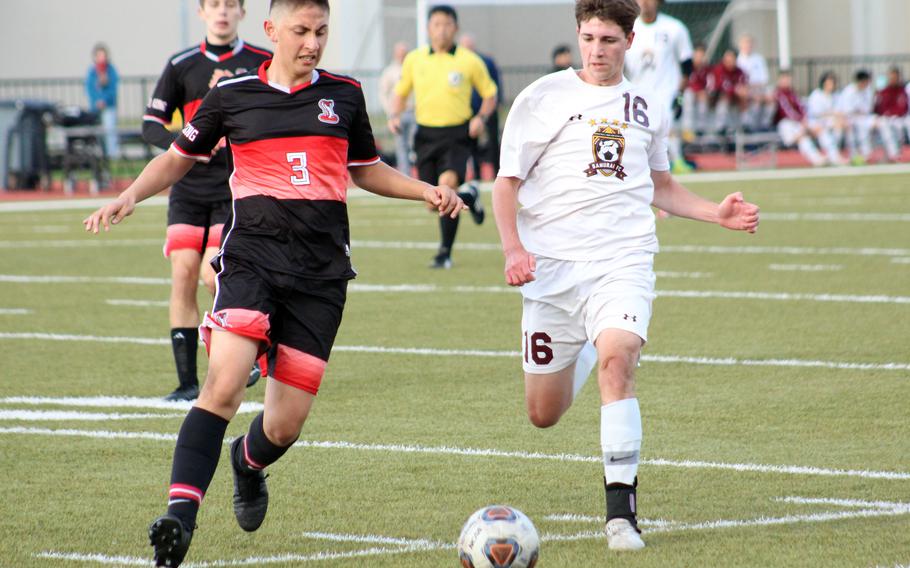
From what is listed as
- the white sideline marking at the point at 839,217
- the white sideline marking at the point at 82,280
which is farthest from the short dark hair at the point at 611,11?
the white sideline marking at the point at 839,217

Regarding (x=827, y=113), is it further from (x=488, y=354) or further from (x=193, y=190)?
(x=193, y=190)

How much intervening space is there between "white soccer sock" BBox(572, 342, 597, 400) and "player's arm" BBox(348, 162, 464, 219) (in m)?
0.77

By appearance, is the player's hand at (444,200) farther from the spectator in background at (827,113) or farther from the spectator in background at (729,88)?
the spectator in background at (827,113)

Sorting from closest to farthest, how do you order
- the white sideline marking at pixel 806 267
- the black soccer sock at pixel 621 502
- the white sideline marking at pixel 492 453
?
the black soccer sock at pixel 621 502 < the white sideline marking at pixel 492 453 < the white sideline marking at pixel 806 267

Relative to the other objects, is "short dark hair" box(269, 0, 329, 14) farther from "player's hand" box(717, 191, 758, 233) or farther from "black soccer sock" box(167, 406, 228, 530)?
"player's hand" box(717, 191, 758, 233)

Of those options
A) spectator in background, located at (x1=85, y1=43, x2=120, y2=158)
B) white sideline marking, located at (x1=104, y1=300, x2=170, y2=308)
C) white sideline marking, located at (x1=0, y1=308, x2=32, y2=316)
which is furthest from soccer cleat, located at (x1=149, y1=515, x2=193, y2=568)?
spectator in background, located at (x1=85, y1=43, x2=120, y2=158)

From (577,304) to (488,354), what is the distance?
388 cm

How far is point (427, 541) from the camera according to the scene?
17.6 ft

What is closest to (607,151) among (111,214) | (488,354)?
(111,214)

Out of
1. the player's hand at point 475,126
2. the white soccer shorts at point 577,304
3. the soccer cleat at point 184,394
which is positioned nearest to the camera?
the white soccer shorts at point 577,304

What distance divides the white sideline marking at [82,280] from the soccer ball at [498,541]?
30.7 feet

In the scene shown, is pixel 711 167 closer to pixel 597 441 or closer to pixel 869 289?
pixel 869 289

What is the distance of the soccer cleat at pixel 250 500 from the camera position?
554cm

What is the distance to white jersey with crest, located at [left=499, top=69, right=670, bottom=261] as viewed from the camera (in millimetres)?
5879
